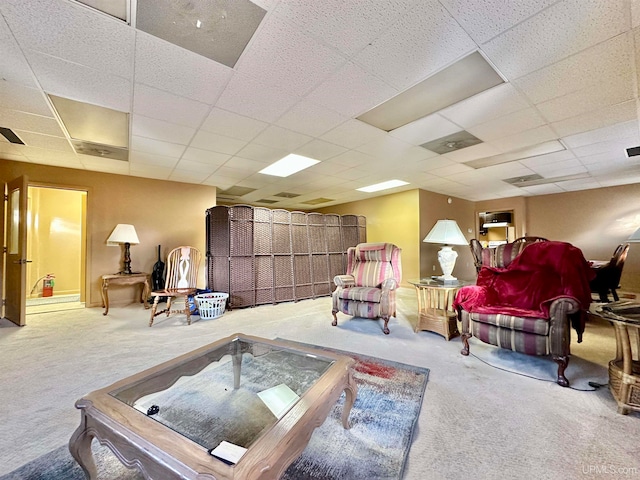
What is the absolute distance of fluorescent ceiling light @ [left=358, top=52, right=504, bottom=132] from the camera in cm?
203

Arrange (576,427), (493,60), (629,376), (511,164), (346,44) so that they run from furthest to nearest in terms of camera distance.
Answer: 1. (511,164)
2. (493,60)
3. (346,44)
4. (629,376)
5. (576,427)

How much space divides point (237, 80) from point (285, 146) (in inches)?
56.9

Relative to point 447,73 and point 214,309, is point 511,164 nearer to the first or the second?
point 447,73

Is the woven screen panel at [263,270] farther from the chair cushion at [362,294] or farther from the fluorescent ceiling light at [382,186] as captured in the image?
the fluorescent ceiling light at [382,186]

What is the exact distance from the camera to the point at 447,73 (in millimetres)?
2078

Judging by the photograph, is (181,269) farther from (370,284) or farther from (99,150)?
(370,284)

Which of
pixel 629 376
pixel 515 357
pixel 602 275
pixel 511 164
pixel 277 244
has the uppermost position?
pixel 511 164

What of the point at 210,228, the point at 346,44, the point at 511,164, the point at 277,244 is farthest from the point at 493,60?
the point at 210,228

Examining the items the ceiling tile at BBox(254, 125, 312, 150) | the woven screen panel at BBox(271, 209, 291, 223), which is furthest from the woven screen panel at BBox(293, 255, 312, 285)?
the ceiling tile at BBox(254, 125, 312, 150)

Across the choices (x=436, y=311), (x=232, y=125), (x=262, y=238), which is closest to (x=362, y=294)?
(x=436, y=311)

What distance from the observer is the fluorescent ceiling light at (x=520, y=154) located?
357 centimetres

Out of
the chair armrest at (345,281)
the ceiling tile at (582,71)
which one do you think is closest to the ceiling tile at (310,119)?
the ceiling tile at (582,71)

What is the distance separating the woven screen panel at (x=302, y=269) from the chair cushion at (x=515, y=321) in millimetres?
3284

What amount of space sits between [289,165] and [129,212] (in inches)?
127
